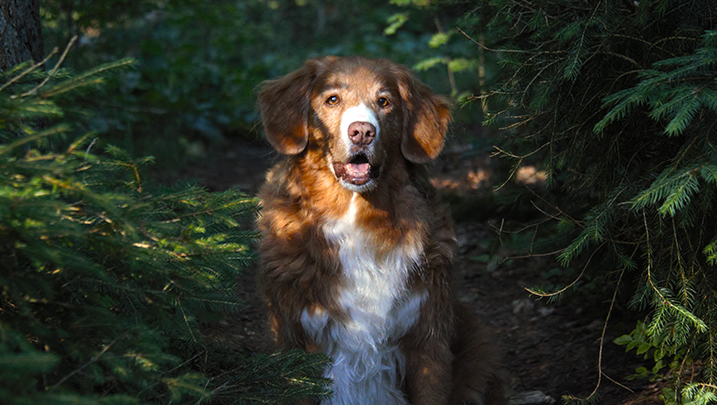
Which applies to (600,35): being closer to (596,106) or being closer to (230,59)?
(596,106)

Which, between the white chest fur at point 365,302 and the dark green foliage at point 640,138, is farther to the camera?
the white chest fur at point 365,302

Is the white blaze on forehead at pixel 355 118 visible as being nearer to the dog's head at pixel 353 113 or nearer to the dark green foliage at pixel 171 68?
the dog's head at pixel 353 113

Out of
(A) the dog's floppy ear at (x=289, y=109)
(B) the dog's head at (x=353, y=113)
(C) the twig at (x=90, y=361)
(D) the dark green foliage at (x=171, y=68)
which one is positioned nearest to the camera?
(C) the twig at (x=90, y=361)

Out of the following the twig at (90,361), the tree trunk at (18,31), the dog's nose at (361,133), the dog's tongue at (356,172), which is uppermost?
the tree trunk at (18,31)

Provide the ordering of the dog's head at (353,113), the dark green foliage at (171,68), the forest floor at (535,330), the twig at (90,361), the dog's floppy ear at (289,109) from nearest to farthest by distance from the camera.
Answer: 1. the twig at (90,361)
2. the dog's head at (353,113)
3. the dog's floppy ear at (289,109)
4. the forest floor at (535,330)
5. the dark green foliage at (171,68)

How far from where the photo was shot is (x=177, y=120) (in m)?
7.66

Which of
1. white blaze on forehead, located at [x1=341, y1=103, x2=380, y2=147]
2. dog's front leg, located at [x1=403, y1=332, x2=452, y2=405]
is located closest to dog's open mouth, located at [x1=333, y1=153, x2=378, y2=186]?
white blaze on forehead, located at [x1=341, y1=103, x2=380, y2=147]

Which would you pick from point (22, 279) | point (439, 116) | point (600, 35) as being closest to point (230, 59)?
A: point (439, 116)

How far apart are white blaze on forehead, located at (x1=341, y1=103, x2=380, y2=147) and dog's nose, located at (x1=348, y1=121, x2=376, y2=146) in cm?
3

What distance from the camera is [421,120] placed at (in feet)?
11.3

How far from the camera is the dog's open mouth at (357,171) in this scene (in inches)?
119

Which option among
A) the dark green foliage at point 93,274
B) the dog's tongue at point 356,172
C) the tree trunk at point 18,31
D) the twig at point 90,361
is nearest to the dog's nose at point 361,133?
the dog's tongue at point 356,172

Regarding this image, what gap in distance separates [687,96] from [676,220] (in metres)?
0.87

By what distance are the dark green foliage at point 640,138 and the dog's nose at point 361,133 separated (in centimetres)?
77
